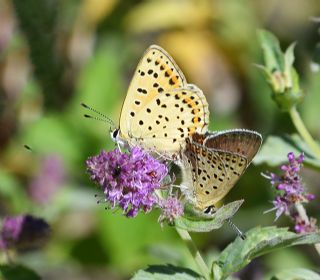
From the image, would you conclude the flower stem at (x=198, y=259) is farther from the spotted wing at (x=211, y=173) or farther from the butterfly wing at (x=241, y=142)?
the butterfly wing at (x=241, y=142)

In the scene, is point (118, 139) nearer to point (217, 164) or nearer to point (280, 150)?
point (217, 164)

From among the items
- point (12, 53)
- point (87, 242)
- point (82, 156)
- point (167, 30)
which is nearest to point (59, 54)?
point (12, 53)

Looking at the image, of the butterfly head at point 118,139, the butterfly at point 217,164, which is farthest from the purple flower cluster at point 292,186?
the butterfly head at point 118,139

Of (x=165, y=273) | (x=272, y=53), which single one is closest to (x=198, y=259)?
(x=165, y=273)

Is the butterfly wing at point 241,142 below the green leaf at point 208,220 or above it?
above

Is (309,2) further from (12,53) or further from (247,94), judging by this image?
(12,53)

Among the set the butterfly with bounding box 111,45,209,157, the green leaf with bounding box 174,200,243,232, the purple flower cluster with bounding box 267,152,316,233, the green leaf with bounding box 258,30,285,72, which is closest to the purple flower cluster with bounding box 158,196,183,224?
the green leaf with bounding box 174,200,243,232
